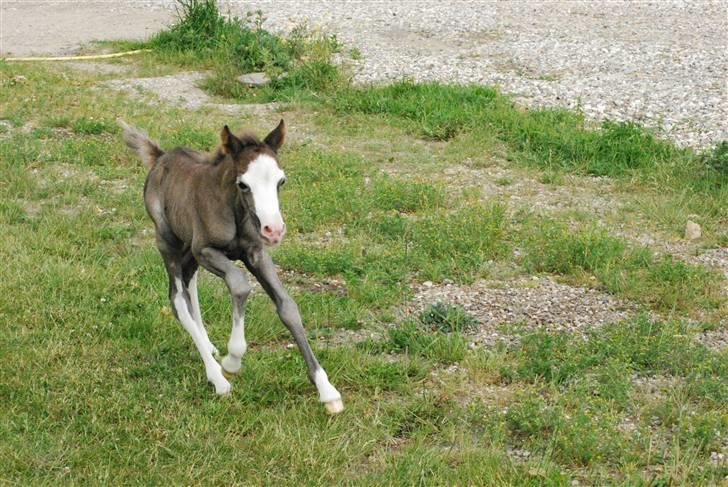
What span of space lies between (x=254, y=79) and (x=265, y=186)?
331 inches

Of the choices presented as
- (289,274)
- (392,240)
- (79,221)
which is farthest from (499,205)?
(79,221)

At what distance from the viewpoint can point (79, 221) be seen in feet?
28.1

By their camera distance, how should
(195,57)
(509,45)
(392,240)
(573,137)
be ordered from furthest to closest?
1. (509,45)
2. (195,57)
3. (573,137)
4. (392,240)

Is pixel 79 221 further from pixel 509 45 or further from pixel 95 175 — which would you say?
pixel 509 45

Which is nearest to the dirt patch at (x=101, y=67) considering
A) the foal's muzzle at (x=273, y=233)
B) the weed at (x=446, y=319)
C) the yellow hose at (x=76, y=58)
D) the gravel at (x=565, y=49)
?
the yellow hose at (x=76, y=58)

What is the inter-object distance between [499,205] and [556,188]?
1.09m

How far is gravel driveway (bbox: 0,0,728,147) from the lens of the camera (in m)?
12.3

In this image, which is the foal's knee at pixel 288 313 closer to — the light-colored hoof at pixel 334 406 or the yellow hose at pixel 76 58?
the light-colored hoof at pixel 334 406

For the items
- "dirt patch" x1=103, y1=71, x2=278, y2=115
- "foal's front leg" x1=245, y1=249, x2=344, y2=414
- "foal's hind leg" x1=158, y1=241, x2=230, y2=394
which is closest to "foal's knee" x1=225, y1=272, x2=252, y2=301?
"foal's front leg" x1=245, y1=249, x2=344, y2=414

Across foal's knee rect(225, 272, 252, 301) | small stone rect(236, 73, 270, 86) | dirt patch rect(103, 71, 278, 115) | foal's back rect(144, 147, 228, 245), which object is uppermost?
foal's back rect(144, 147, 228, 245)

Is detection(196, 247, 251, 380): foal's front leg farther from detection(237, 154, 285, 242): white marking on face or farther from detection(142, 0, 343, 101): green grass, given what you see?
detection(142, 0, 343, 101): green grass

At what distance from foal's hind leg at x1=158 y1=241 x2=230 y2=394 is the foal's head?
0.99m

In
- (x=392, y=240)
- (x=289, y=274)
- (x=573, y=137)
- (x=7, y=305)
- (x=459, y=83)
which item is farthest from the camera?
(x=459, y=83)

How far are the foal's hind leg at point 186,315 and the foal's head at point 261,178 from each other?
0.99 meters
